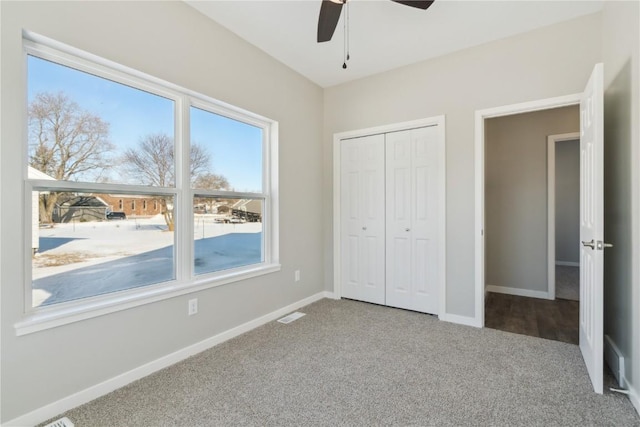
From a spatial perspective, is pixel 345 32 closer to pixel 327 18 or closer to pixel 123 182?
pixel 327 18

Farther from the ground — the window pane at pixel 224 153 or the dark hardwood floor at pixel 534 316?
the window pane at pixel 224 153

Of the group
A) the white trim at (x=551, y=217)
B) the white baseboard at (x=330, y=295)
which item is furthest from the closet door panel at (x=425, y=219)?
the white trim at (x=551, y=217)

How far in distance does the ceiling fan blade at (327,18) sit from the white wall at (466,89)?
1442 millimetres

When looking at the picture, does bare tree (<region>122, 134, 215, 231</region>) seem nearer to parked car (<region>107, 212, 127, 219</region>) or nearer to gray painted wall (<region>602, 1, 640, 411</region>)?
parked car (<region>107, 212, 127, 219</region>)

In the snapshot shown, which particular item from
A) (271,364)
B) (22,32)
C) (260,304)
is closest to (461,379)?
(271,364)

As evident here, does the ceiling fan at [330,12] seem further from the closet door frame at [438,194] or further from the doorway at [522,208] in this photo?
the doorway at [522,208]

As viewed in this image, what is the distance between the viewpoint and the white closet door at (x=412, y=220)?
325 centimetres

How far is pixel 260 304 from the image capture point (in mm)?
3066

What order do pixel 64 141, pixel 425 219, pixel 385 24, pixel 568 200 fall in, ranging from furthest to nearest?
pixel 568 200
pixel 425 219
pixel 385 24
pixel 64 141

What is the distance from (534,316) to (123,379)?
3.80m

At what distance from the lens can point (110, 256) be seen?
207 centimetres

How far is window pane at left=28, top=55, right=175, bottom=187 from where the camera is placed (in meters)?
1.76

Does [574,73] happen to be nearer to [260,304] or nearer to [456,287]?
[456,287]

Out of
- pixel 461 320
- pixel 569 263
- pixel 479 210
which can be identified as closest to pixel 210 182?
pixel 479 210
